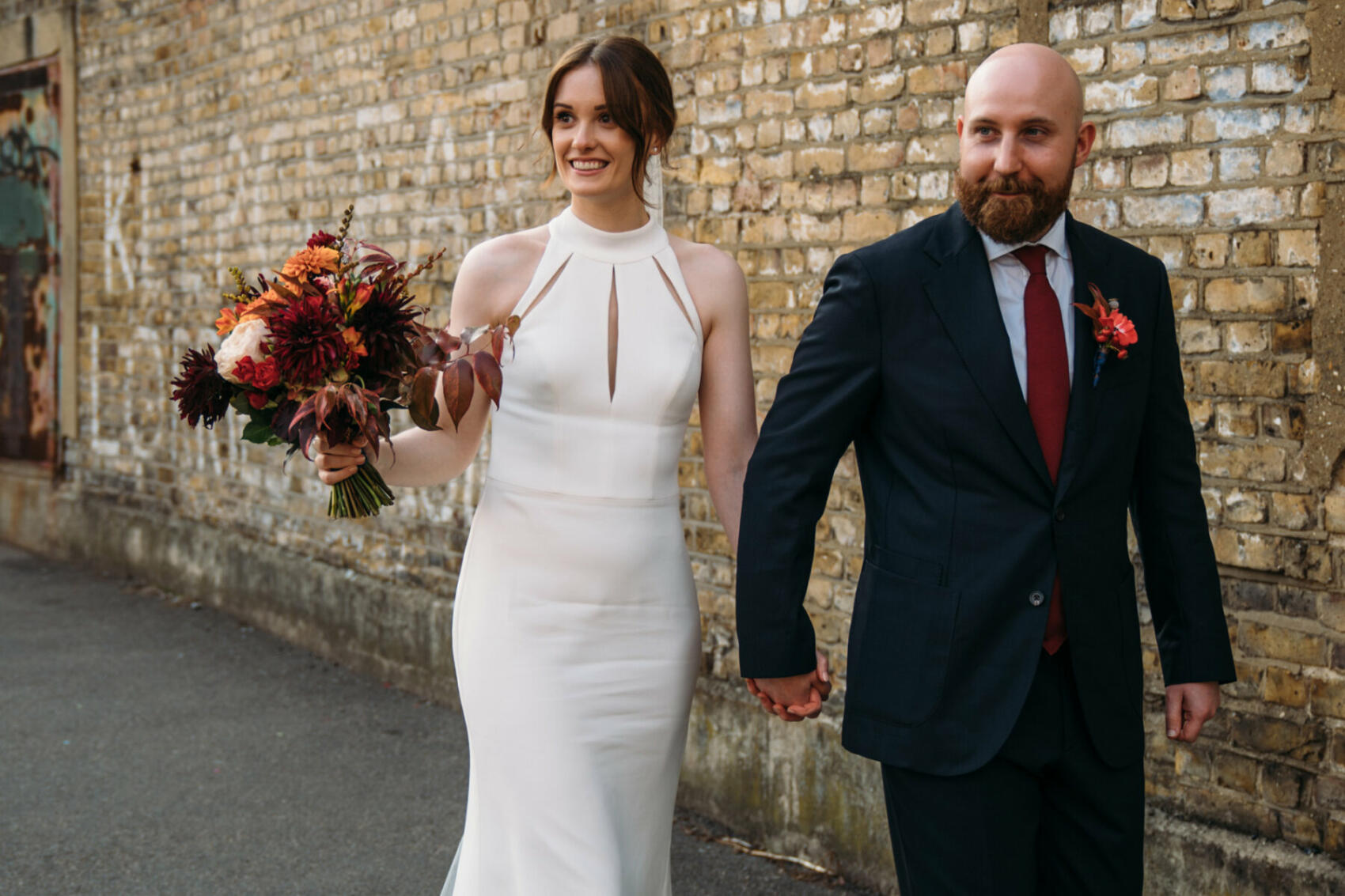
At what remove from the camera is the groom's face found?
8.29ft

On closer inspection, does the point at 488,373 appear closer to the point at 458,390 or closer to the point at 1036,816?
the point at 458,390

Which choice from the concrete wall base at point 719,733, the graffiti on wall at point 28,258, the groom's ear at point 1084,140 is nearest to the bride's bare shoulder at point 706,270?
the groom's ear at point 1084,140

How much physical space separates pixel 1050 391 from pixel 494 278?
50.5 inches

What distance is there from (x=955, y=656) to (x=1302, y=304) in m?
1.77

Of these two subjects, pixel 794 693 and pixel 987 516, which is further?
pixel 794 693

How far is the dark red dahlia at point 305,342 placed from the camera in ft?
8.94

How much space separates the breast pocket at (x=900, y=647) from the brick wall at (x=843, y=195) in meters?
1.65

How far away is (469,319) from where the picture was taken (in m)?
3.14

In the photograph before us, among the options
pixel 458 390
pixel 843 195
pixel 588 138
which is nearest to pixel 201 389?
pixel 458 390

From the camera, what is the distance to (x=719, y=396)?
10.4ft

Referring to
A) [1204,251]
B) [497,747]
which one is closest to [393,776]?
[497,747]

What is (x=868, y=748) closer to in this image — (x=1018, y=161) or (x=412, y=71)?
(x=1018, y=161)

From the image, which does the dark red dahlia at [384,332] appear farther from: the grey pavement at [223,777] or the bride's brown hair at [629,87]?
the grey pavement at [223,777]

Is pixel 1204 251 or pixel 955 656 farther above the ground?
pixel 1204 251
